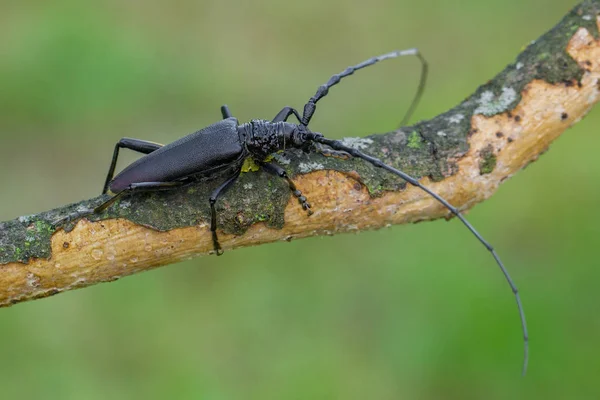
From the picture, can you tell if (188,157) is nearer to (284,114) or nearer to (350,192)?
(284,114)

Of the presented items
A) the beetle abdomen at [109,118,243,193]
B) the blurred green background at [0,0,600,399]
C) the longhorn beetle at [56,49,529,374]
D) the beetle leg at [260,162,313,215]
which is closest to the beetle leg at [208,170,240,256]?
the longhorn beetle at [56,49,529,374]

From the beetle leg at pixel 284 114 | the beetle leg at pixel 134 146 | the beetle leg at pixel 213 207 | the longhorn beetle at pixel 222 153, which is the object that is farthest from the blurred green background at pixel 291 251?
the beetle leg at pixel 213 207

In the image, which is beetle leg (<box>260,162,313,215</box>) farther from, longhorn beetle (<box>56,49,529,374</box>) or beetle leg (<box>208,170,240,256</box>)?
beetle leg (<box>208,170,240,256</box>)

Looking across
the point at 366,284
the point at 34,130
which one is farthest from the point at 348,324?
the point at 34,130

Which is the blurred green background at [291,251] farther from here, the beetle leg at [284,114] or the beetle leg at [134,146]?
the beetle leg at [284,114]

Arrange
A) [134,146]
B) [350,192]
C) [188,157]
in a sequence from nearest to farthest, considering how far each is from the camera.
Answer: [350,192] → [188,157] → [134,146]

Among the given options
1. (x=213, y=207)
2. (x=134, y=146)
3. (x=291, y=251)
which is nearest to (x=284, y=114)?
(x=134, y=146)
